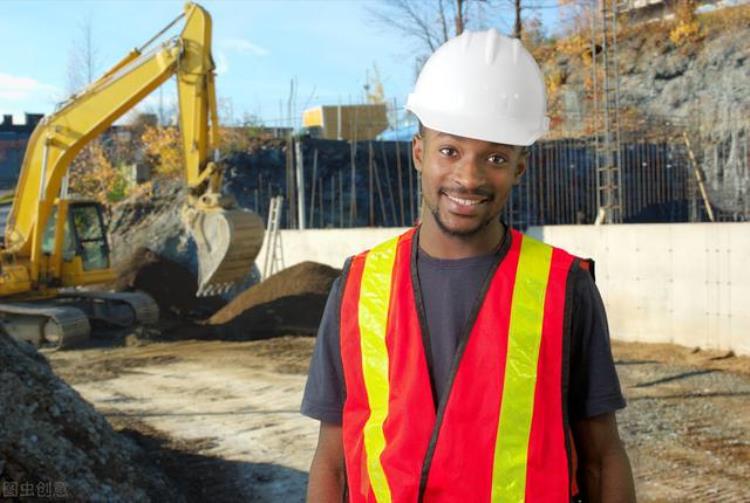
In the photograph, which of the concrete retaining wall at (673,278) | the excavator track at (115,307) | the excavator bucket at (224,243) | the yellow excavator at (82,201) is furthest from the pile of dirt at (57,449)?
the excavator track at (115,307)

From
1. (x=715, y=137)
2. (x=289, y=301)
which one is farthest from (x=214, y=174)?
(x=715, y=137)

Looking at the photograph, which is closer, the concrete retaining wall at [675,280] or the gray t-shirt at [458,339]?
the gray t-shirt at [458,339]

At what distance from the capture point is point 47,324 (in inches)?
508

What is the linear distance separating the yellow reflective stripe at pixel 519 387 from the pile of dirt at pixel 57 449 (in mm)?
3326

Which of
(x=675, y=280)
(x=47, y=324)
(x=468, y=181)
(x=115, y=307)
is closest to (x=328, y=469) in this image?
(x=468, y=181)

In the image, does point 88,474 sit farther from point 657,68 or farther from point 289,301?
point 657,68

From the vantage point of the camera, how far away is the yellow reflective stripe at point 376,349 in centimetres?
174

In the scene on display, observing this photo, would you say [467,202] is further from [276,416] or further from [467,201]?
[276,416]

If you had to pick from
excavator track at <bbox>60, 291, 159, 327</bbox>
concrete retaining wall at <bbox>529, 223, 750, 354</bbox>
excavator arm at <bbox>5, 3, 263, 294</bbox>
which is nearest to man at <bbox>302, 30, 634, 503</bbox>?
concrete retaining wall at <bbox>529, 223, 750, 354</bbox>

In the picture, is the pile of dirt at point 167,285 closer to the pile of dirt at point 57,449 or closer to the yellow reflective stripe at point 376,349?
the pile of dirt at point 57,449

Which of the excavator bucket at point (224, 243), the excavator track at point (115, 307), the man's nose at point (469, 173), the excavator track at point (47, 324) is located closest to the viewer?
the man's nose at point (469, 173)

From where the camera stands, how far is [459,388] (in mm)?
1700

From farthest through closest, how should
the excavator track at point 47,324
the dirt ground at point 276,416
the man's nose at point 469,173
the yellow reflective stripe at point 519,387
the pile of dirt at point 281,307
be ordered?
the pile of dirt at point 281,307
the excavator track at point 47,324
the dirt ground at point 276,416
the man's nose at point 469,173
the yellow reflective stripe at point 519,387

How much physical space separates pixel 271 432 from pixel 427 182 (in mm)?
5727
